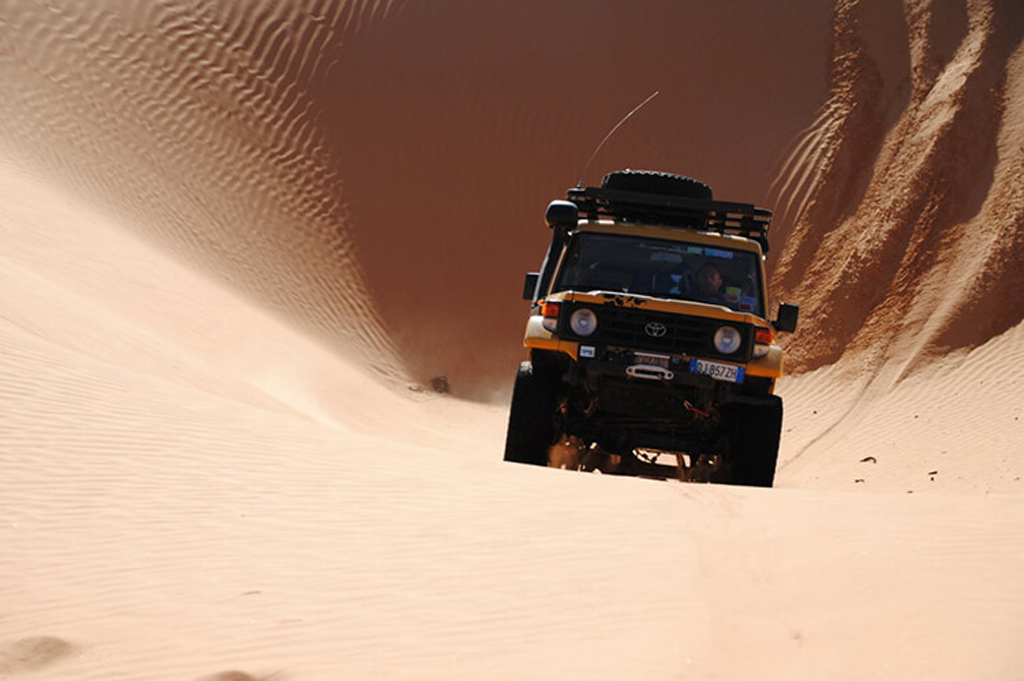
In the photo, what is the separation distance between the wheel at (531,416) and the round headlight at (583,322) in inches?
22.0

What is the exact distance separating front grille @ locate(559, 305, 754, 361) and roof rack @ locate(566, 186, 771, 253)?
1326mm

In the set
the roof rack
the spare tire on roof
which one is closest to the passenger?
the roof rack

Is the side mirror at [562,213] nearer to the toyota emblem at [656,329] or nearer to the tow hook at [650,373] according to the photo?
the toyota emblem at [656,329]

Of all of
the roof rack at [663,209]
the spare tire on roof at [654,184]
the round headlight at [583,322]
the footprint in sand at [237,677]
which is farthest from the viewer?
the spare tire on roof at [654,184]

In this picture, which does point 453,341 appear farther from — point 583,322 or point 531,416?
point 583,322

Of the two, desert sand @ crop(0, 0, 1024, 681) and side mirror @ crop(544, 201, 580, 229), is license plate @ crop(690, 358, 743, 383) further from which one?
side mirror @ crop(544, 201, 580, 229)

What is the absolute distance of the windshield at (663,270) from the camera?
8.08 metres

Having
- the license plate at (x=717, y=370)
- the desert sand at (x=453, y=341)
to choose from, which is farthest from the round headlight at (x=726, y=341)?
the desert sand at (x=453, y=341)

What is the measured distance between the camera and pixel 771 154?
819 inches

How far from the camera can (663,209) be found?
8.85 meters

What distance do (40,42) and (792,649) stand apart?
68.4 feet

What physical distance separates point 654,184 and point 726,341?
6.77 ft

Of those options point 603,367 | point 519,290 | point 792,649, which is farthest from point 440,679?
point 519,290

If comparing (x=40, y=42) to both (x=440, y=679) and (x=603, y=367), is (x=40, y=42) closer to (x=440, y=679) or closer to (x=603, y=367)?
(x=603, y=367)
